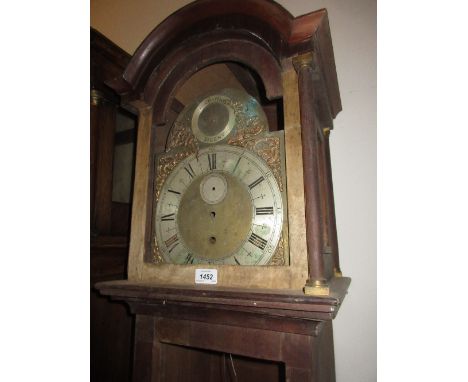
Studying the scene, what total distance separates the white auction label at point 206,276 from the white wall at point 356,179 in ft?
1.87

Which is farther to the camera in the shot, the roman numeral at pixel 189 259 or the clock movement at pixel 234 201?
the roman numeral at pixel 189 259

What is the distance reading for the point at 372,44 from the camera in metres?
1.20

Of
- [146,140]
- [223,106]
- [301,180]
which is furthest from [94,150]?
[301,180]

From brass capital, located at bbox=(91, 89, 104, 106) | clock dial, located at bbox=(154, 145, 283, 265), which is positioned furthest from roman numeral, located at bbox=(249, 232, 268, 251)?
brass capital, located at bbox=(91, 89, 104, 106)

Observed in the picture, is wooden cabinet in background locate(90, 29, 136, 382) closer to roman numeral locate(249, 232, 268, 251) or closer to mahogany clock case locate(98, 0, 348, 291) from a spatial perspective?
mahogany clock case locate(98, 0, 348, 291)

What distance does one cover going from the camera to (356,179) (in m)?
1.15

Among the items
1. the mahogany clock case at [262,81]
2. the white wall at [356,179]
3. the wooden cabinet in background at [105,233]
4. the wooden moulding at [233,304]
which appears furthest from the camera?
the wooden cabinet in background at [105,233]

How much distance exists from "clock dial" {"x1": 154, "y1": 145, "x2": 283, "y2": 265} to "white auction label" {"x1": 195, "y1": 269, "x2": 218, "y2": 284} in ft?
0.13

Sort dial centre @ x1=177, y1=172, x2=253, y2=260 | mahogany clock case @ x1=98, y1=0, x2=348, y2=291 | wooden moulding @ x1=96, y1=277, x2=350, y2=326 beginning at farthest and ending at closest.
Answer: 1. dial centre @ x1=177, y1=172, x2=253, y2=260
2. mahogany clock case @ x1=98, y1=0, x2=348, y2=291
3. wooden moulding @ x1=96, y1=277, x2=350, y2=326

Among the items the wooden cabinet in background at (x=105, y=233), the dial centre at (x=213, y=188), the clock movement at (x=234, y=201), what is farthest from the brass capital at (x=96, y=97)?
the dial centre at (x=213, y=188)

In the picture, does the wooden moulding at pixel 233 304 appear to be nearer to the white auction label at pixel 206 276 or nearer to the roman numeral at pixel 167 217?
the white auction label at pixel 206 276

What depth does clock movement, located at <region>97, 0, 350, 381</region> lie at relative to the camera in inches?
27.3

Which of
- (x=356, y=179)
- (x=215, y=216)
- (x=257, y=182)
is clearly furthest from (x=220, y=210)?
(x=356, y=179)

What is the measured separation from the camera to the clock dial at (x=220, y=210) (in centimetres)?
81
